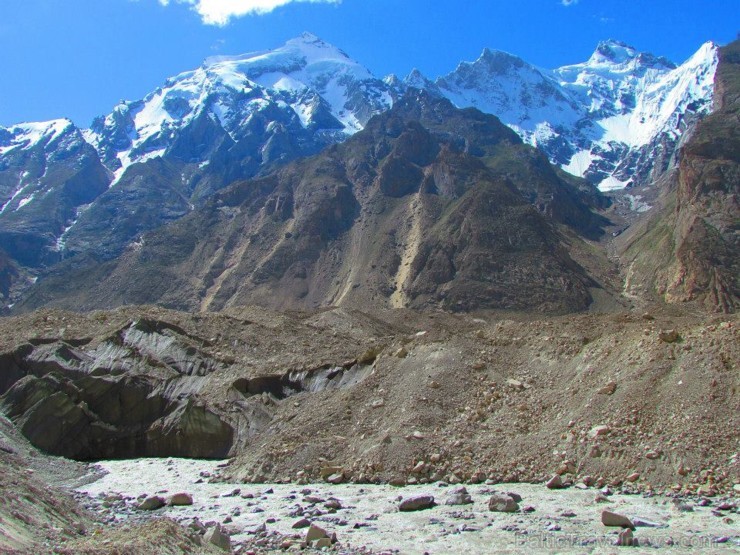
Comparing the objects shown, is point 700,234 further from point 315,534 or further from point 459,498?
point 315,534

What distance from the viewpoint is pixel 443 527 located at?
55.2 feet

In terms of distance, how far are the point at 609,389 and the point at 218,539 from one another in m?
13.0

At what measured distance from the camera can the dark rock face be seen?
1250 inches

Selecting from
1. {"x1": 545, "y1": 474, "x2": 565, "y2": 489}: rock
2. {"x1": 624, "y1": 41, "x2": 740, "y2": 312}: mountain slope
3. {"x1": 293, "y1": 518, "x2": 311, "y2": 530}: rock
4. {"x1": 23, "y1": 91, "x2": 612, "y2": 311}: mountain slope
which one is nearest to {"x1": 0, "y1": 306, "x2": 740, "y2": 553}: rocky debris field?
{"x1": 545, "y1": 474, "x2": 565, "y2": 489}: rock

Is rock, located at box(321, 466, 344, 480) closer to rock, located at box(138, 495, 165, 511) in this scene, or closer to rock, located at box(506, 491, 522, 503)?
rock, located at box(138, 495, 165, 511)

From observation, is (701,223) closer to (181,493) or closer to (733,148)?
(733,148)

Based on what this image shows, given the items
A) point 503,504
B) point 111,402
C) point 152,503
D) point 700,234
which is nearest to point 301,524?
point 503,504

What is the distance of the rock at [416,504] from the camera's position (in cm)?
1872

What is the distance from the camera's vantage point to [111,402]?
33812mm

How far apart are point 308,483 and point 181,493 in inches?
157

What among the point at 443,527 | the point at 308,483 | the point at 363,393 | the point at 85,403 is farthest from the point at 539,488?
the point at 85,403

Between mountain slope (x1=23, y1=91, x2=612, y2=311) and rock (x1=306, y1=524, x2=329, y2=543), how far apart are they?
114678 millimetres

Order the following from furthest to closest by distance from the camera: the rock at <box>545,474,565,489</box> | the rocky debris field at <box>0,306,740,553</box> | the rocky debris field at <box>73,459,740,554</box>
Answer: the rock at <box>545,474,565,489</box> < the rocky debris field at <box>0,306,740,553</box> < the rocky debris field at <box>73,459,740,554</box>

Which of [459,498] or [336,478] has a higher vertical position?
[459,498]
